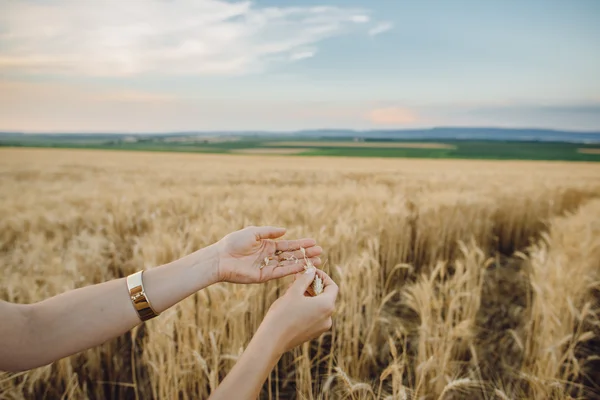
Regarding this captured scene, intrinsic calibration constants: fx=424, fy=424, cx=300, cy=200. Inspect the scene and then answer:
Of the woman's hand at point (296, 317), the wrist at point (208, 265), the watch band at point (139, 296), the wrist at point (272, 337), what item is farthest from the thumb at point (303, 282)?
the watch band at point (139, 296)

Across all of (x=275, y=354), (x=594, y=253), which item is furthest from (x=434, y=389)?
(x=594, y=253)

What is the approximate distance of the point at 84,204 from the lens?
205 inches

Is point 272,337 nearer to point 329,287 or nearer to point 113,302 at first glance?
point 329,287

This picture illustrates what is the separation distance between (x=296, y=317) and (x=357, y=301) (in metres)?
1.59

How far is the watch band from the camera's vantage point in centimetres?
121

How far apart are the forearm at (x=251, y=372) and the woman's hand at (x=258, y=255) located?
1.51 ft

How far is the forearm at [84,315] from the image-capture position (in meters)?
1.00

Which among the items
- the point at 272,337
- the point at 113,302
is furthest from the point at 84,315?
the point at 272,337

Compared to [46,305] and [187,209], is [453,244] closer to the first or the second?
[187,209]

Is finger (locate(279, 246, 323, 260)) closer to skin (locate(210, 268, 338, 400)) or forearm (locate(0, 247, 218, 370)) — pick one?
skin (locate(210, 268, 338, 400))

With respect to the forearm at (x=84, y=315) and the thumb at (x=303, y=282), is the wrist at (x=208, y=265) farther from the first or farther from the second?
the thumb at (x=303, y=282)

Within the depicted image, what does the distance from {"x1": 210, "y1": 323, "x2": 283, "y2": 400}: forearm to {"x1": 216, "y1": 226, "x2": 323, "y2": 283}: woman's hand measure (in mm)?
460

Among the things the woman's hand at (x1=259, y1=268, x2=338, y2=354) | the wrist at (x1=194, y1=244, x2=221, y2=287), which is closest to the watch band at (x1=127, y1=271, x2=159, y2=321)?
the wrist at (x1=194, y1=244, x2=221, y2=287)

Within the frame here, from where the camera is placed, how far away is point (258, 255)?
156 cm
